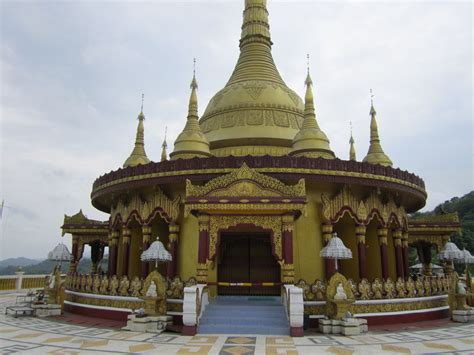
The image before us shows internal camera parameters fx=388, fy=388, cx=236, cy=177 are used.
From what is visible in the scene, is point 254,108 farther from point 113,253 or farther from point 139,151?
point 113,253

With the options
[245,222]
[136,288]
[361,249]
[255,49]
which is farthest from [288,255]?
[255,49]

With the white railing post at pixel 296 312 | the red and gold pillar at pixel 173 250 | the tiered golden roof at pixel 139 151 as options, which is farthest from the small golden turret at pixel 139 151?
the white railing post at pixel 296 312

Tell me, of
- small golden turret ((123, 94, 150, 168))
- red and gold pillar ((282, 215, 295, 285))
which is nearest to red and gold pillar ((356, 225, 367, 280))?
red and gold pillar ((282, 215, 295, 285))

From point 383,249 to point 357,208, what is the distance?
2508 millimetres

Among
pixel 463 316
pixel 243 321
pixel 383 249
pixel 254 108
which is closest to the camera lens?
pixel 243 321

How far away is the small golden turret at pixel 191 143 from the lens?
68.9 feet

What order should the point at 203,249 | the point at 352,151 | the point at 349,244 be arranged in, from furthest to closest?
the point at 352,151, the point at 349,244, the point at 203,249

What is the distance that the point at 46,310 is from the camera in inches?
664

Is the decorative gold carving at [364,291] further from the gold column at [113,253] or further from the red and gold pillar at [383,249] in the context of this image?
the gold column at [113,253]

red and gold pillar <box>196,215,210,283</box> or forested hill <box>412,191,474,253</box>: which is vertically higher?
forested hill <box>412,191,474,253</box>

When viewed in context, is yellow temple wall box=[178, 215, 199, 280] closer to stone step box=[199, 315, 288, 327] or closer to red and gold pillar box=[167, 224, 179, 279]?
red and gold pillar box=[167, 224, 179, 279]

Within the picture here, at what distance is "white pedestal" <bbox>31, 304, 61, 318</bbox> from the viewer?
16703mm

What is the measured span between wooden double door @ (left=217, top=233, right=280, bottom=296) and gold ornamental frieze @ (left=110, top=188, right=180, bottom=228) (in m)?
2.62

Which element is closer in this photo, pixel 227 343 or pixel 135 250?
pixel 227 343
